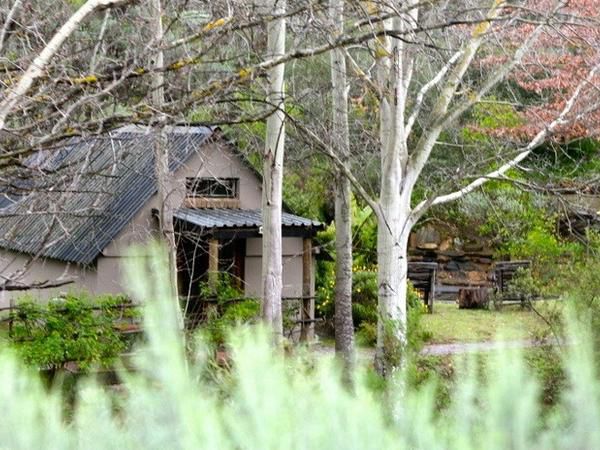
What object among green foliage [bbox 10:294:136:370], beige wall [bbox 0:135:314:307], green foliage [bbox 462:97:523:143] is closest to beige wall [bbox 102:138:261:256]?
beige wall [bbox 0:135:314:307]

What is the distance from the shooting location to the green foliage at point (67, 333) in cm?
1386

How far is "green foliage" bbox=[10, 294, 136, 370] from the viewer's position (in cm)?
1386

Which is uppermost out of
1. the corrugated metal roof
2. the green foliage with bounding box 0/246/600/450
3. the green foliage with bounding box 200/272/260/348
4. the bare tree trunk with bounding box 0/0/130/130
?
the corrugated metal roof

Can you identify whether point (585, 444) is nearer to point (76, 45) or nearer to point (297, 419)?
point (297, 419)

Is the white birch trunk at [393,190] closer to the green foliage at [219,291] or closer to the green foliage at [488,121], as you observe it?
the green foliage at [219,291]

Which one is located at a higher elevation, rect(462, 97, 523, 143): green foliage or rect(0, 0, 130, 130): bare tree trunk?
rect(462, 97, 523, 143): green foliage

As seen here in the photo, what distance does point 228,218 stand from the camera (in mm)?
19672

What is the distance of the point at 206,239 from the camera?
63.3ft

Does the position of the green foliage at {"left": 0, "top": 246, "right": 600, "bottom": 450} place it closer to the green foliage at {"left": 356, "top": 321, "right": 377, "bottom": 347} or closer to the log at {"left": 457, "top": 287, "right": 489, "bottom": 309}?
the green foliage at {"left": 356, "top": 321, "right": 377, "bottom": 347}

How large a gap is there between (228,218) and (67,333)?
19.0 feet

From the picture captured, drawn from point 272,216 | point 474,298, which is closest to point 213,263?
point 272,216

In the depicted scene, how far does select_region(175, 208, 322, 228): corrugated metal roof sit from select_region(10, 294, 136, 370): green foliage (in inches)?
153

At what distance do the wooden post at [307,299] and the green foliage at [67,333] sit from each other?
5040 mm

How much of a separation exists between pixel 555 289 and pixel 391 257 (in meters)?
2.16
